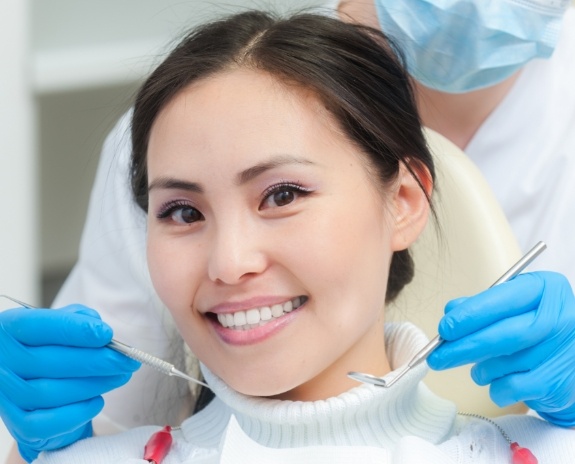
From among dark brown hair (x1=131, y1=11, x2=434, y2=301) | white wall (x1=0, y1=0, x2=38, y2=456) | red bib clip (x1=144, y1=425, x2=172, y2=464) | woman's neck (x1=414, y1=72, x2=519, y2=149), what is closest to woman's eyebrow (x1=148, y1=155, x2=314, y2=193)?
dark brown hair (x1=131, y1=11, x2=434, y2=301)

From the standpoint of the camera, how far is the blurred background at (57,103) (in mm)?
2596

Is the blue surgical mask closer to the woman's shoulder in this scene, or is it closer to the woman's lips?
the woman's lips

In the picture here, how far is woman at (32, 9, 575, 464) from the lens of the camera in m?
1.32

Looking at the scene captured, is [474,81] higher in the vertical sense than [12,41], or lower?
higher

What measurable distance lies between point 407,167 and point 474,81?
0.36m

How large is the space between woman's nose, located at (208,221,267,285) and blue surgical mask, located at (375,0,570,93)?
522 mm

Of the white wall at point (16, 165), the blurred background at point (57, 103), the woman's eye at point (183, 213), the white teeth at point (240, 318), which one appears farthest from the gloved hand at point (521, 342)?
the white wall at point (16, 165)

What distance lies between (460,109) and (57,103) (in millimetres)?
1561

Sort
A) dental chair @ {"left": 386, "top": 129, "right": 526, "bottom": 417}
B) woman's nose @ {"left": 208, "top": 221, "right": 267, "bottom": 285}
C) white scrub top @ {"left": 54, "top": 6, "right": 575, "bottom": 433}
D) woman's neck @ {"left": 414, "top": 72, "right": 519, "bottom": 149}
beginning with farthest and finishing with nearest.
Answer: woman's neck @ {"left": 414, "top": 72, "right": 519, "bottom": 149}, white scrub top @ {"left": 54, "top": 6, "right": 575, "bottom": 433}, dental chair @ {"left": 386, "top": 129, "right": 526, "bottom": 417}, woman's nose @ {"left": 208, "top": 221, "right": 267, "bottom": 285}

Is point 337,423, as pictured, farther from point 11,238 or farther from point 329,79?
point 11,238

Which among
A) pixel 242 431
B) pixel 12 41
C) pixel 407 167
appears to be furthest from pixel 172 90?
pixel 12 41

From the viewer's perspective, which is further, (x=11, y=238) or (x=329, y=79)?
(x=11, y=238)

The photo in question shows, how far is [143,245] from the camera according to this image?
1.80 metres

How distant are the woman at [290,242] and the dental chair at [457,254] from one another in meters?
0.13
